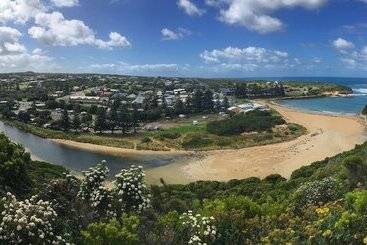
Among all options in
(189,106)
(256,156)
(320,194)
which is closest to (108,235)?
(320,194)

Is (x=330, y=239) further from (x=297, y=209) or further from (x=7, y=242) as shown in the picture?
(x=297, y=209)

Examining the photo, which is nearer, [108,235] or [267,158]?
[108,235]

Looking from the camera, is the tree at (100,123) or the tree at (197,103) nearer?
the tree at (100,123)

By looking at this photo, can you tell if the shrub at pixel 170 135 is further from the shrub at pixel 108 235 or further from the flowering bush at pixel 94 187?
the shrub at pixel 108 235

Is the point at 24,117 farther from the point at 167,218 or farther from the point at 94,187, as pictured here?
the point at 167,218

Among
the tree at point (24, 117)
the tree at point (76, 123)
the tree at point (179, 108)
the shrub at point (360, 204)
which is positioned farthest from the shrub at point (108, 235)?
the tree at point (179, 108)

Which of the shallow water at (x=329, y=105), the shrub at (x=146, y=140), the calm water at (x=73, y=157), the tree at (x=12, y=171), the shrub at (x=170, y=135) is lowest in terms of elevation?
the calm water at (x=73, y=157)

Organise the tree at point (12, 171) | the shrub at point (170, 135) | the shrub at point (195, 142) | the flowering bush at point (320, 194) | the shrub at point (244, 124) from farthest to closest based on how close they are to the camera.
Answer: the shrub at point (244, 124), the shrub at point (170, 135), the shrub at point (195, 142), the tree at point (12, 171), the flowering bush at point (320, 194)

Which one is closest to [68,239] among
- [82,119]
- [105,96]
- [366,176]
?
[366,176]
